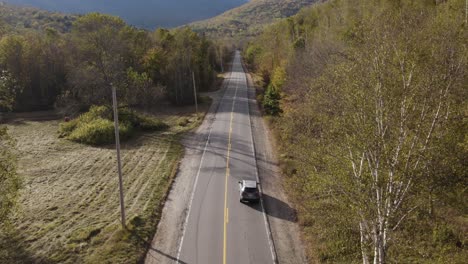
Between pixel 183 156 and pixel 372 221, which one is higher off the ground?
pixel 372 221

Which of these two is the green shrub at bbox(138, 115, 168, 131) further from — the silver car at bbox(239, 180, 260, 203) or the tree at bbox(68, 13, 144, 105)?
the silver car at bbox(239, 180, 260, 203)

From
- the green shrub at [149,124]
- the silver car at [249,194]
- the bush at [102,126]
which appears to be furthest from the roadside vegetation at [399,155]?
the green shrub at [149,124]

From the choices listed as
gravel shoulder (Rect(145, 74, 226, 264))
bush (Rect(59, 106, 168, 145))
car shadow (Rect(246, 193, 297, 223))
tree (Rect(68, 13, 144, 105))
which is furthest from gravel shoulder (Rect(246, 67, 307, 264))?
tree (Rect(68, 13, 144, 105))

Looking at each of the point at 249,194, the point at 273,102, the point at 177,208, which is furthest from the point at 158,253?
the point at 273,102

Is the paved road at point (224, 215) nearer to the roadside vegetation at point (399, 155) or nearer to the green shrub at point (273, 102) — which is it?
the roadside vegetation at point (399, 155)

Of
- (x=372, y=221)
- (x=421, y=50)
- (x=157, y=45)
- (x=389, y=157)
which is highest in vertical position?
(x=157, y=45)

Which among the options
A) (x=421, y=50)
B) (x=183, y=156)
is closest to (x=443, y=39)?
(x=421, y=50)

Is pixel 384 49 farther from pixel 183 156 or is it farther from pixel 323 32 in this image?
pixel 323 32
